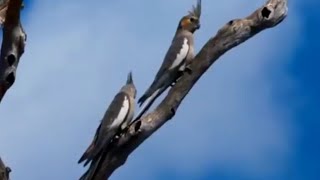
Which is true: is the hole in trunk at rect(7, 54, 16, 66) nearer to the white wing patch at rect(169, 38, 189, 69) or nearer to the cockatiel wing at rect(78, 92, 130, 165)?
the cockatiel wing at rect(78, 92, 130, 165)

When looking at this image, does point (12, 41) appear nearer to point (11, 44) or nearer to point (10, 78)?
point (11, 44)

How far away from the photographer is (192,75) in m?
6.39

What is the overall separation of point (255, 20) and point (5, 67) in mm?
2183

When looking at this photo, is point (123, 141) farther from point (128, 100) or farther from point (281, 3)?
point (281, 3)

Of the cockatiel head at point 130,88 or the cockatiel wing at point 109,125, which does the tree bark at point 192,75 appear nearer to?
the cockatiel wing at point 109,125

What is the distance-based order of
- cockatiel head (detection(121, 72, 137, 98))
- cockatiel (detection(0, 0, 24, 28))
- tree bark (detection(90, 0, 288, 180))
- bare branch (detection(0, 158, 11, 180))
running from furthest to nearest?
cockatiel head (detection(121, 72, 137, 98)) < cockatiel (detection(0, 0, 24, 28)) < tree bark (detection(90, 0, 288, 180)) < bare branch (detection(0, 158, 11, 180))

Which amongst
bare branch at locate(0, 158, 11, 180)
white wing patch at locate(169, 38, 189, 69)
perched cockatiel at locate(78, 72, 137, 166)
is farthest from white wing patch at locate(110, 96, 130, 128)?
bare branch at locate(0, 158, 11, 180)

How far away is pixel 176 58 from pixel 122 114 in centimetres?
83

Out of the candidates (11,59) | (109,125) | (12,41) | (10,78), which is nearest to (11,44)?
(12,41)

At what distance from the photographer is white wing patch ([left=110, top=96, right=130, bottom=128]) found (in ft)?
21.2

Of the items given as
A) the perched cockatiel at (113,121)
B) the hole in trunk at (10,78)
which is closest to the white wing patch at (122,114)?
the perched cockatiel at (113,121)

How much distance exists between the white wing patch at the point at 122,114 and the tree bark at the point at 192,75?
0.31m

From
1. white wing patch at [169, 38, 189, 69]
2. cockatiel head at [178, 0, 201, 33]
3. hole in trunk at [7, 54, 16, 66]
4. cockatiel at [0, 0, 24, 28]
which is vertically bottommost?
hole in trunk at [7, 54, 16, 66]

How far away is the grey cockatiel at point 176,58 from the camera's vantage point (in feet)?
22.5
